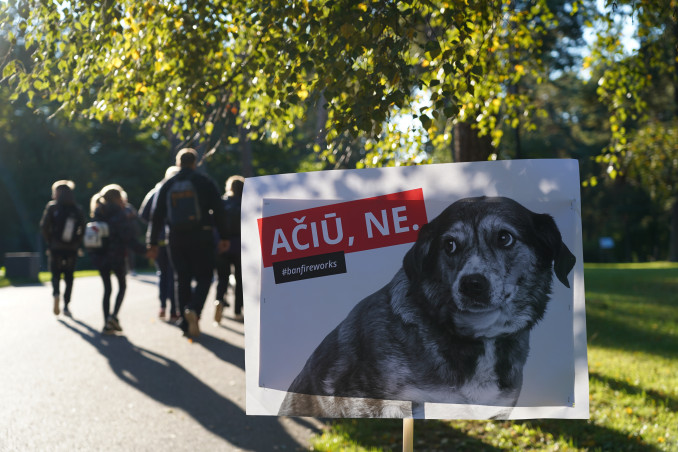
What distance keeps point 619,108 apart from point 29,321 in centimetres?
830

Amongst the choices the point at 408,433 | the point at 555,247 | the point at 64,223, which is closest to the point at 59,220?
the point at 64,223

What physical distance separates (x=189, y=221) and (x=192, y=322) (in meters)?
1.19

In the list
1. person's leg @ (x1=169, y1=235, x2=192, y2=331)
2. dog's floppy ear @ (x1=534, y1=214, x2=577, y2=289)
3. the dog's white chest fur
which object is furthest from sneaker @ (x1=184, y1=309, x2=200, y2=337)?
dog's floppy ear @ (x1=534, y1=214, x2=577, y2=289)

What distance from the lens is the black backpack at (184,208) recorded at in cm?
872

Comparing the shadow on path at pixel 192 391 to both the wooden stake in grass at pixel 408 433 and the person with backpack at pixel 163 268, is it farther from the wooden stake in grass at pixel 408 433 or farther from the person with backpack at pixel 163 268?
the wooden stake in grass at pixel 408 433

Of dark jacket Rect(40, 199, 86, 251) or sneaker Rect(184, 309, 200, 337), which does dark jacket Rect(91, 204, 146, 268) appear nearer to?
dark jacket Rect(40, 199, 86, 251)

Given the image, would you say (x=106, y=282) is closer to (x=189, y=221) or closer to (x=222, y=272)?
(x=222, y=272)

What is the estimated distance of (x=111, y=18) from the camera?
5.10 meters

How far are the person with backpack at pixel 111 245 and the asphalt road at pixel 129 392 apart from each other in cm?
37

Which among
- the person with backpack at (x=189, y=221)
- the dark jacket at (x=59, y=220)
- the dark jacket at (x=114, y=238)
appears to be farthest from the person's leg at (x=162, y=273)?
the person with backpack at (x=189, y=221)

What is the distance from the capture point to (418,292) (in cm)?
332

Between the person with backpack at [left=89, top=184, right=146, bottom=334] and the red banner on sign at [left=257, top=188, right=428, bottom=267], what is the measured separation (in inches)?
278

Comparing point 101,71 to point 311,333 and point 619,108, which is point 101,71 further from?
point 619,108

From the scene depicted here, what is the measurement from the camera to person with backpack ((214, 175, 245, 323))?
397 inches
